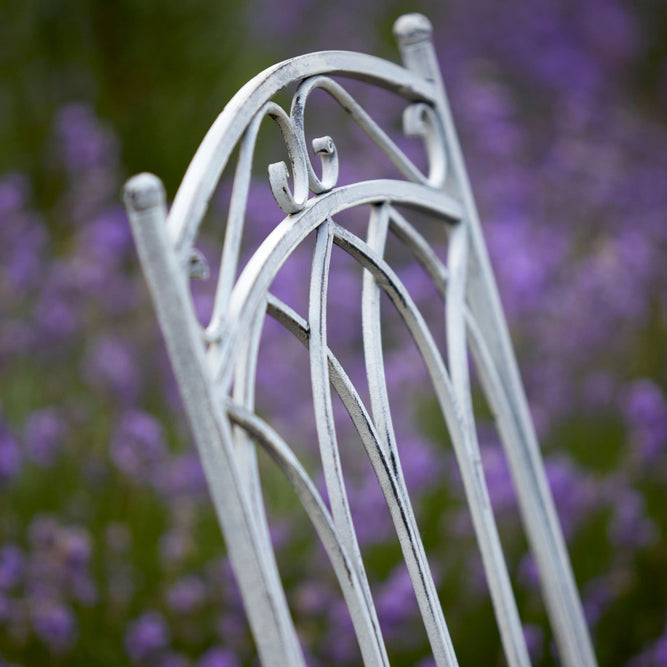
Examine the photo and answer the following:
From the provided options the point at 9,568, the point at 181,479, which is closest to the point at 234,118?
the point at 9,568

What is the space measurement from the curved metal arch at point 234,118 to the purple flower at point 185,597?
987mm

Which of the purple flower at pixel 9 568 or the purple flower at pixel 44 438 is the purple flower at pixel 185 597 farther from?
the purple flower at pixel 44 438

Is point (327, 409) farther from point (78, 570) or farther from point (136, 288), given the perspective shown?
point (136, 288)

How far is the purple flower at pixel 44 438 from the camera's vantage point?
156 centimetres

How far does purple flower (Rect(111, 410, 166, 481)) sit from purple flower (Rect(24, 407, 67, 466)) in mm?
211

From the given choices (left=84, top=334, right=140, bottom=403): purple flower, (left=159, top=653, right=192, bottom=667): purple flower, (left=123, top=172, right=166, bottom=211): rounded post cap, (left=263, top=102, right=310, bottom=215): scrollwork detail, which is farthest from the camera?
(left=84, top=334, right=140, bottom=403): purple flower

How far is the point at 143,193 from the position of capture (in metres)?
0.41

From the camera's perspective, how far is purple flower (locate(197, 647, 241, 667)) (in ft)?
4.33

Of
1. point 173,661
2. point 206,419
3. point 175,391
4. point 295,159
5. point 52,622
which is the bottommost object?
point 173,661

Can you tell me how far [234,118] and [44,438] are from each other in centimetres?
122

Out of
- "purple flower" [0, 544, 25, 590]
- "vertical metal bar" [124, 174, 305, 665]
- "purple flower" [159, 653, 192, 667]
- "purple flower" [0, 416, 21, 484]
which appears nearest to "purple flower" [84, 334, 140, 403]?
"purple flower" [0, 416, 21, 484]

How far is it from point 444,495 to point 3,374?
105 centimetres

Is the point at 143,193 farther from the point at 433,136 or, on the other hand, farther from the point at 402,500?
the point at 433,136

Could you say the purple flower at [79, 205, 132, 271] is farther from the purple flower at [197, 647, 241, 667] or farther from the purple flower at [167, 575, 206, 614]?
the purple flower at [197, 647, 241, 667]
